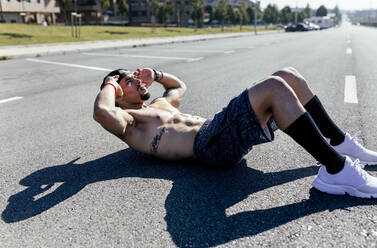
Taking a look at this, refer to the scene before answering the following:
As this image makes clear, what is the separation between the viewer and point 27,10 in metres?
52.1

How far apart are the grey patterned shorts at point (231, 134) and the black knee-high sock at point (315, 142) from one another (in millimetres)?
278

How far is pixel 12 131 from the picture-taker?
13.6 ft

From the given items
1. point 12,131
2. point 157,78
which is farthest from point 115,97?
point 12,131

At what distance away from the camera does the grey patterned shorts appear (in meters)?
2.48

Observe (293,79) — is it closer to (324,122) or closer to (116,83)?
(324,122)

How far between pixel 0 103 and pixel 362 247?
18.0 feet

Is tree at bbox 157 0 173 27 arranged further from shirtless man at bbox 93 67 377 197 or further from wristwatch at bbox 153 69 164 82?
shirtless man at bbox 93 67 377 197

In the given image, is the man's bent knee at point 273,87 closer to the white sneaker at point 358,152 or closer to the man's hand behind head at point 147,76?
the white sneaker at point 358,152

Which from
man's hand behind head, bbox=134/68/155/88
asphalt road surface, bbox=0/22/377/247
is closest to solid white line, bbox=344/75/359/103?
asphalt road surface, bbox=0/22/377/247

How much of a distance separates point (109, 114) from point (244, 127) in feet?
3.42

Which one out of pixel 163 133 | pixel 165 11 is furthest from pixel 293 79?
pixel 165 11

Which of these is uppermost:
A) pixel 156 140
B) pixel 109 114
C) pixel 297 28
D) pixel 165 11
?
pixel 165 11

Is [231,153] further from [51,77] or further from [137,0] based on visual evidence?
[137,0]

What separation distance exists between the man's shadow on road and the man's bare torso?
156 millimetres
